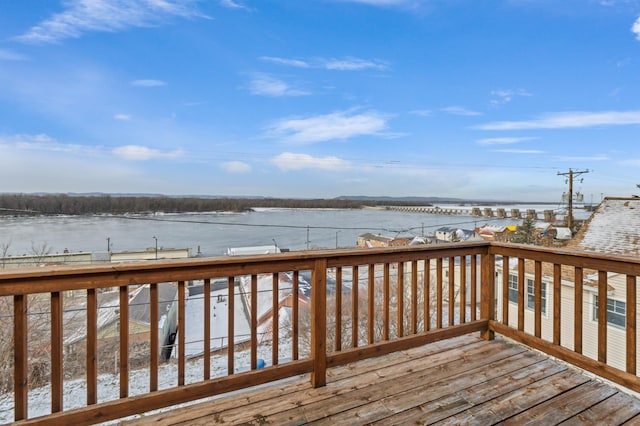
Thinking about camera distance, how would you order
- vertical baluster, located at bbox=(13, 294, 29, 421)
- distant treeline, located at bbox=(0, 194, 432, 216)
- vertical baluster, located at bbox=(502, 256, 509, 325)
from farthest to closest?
1. distant treeline, located at bbox=(0, 194, 432, 216)
2. vertical baluster, located at bbox=(502, 256, 509, 325)
3. vertical baluster, located at bbox=(13, 294, 29, 421)

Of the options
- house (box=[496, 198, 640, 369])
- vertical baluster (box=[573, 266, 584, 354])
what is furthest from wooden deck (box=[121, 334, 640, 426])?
house (box=[496, 198, 640, 369])

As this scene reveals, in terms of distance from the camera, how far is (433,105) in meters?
11.4

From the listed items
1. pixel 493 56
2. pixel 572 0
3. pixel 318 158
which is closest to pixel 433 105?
pixel 493 56

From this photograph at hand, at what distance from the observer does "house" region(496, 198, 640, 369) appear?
21.5 feet

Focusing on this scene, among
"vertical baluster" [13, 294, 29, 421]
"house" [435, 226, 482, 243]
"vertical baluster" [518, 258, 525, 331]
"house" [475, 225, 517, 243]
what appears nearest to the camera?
"vertical baluster" [13, 294, 29, 421]

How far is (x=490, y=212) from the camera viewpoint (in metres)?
22.6

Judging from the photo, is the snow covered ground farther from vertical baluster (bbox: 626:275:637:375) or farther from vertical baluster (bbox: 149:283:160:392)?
vertical baluster (bbox: 626:275:637:375)

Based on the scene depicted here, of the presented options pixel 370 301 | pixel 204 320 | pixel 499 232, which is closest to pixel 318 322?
pixel 370 301

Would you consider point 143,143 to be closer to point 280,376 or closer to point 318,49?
point 318,49

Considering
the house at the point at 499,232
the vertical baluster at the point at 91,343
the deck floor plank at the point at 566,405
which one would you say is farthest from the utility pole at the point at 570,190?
the vertical baluster at the point at 91,343

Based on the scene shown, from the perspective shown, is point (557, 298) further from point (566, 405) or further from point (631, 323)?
point (566, 405)

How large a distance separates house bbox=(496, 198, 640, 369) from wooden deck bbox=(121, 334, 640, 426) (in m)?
4.14

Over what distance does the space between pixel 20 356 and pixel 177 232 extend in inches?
624

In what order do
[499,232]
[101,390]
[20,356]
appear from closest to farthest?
[20,356] → [101,390] → [499,232]
